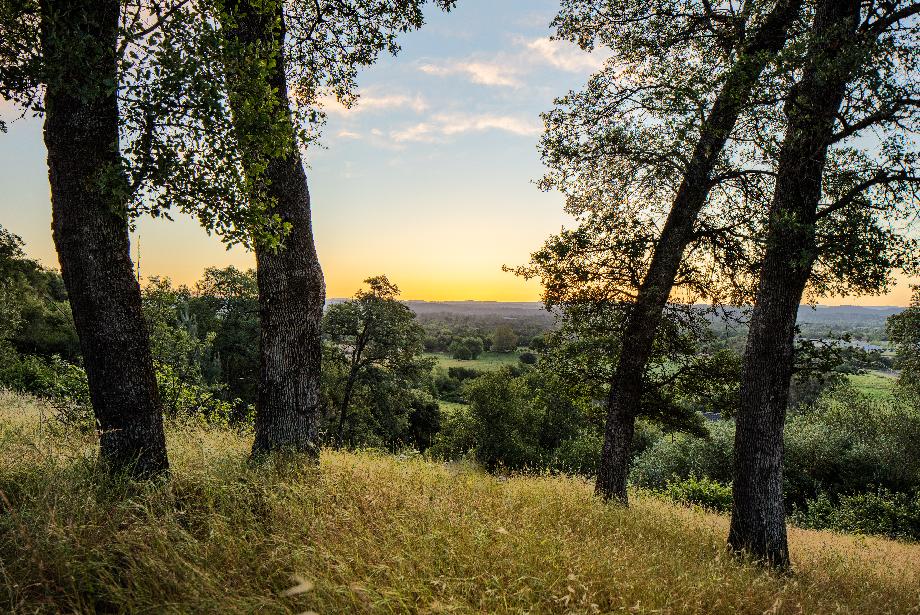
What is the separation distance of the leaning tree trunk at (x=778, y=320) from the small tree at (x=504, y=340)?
73841 mm

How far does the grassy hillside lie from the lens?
2816mm

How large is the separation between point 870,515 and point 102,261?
30.3 m

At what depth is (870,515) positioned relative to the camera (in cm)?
2077

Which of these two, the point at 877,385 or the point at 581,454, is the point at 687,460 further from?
the point at 877,385

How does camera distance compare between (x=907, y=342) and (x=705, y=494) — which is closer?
(x=907, y=342)

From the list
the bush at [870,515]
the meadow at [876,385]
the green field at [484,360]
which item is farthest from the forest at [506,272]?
the green field at [484,360]

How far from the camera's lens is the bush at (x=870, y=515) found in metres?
19.6

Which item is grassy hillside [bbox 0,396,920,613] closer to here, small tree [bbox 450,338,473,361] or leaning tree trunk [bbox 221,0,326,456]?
leaning tree trunk [bbox 221,0,326,456]

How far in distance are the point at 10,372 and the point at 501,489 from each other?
79.0 feet

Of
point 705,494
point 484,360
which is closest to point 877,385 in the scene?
point 705,494

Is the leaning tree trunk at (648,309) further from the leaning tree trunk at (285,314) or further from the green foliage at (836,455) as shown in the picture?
the green foliage at (836,455)

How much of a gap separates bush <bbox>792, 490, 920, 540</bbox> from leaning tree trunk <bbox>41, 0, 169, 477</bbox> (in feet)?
85.7

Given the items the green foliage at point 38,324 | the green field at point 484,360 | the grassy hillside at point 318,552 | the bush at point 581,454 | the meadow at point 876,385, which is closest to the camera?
the grassy hillside at point 318,552

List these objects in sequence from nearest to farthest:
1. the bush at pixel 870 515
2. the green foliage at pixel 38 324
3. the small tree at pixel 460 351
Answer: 1. the bush at pixel 870 515
2. the green foliage at pixel 38 324
3. the small tree at pixel 460 351
